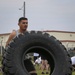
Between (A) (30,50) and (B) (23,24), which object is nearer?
(A) (30,50)

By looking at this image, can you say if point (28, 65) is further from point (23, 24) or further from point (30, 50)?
point (23, 24)

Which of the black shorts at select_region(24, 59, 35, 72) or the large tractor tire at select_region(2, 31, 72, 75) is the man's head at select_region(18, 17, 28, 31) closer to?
the large tractor tire at select_region(2, 31, 72, 75)

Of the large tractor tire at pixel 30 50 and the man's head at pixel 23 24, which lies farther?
the man's head at pixel 23 24

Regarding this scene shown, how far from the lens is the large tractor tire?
6.95m

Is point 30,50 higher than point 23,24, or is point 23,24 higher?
point 23,24

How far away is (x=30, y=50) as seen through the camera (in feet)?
24.3

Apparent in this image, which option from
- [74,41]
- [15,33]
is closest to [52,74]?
[15,33]

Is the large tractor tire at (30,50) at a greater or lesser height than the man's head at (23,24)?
lesser

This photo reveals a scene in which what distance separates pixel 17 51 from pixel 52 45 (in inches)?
27.0

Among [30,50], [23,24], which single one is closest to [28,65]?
[30,50]

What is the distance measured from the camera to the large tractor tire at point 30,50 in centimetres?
695

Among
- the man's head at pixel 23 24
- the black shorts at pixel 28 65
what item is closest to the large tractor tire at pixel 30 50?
the black shorts at pixel 28 65

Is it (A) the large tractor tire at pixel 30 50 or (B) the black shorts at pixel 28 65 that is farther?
(B) the black shorts at pixel 28 65

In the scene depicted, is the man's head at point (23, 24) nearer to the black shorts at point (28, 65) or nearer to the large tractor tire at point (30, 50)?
the large tractor tire at point (30, 50)
